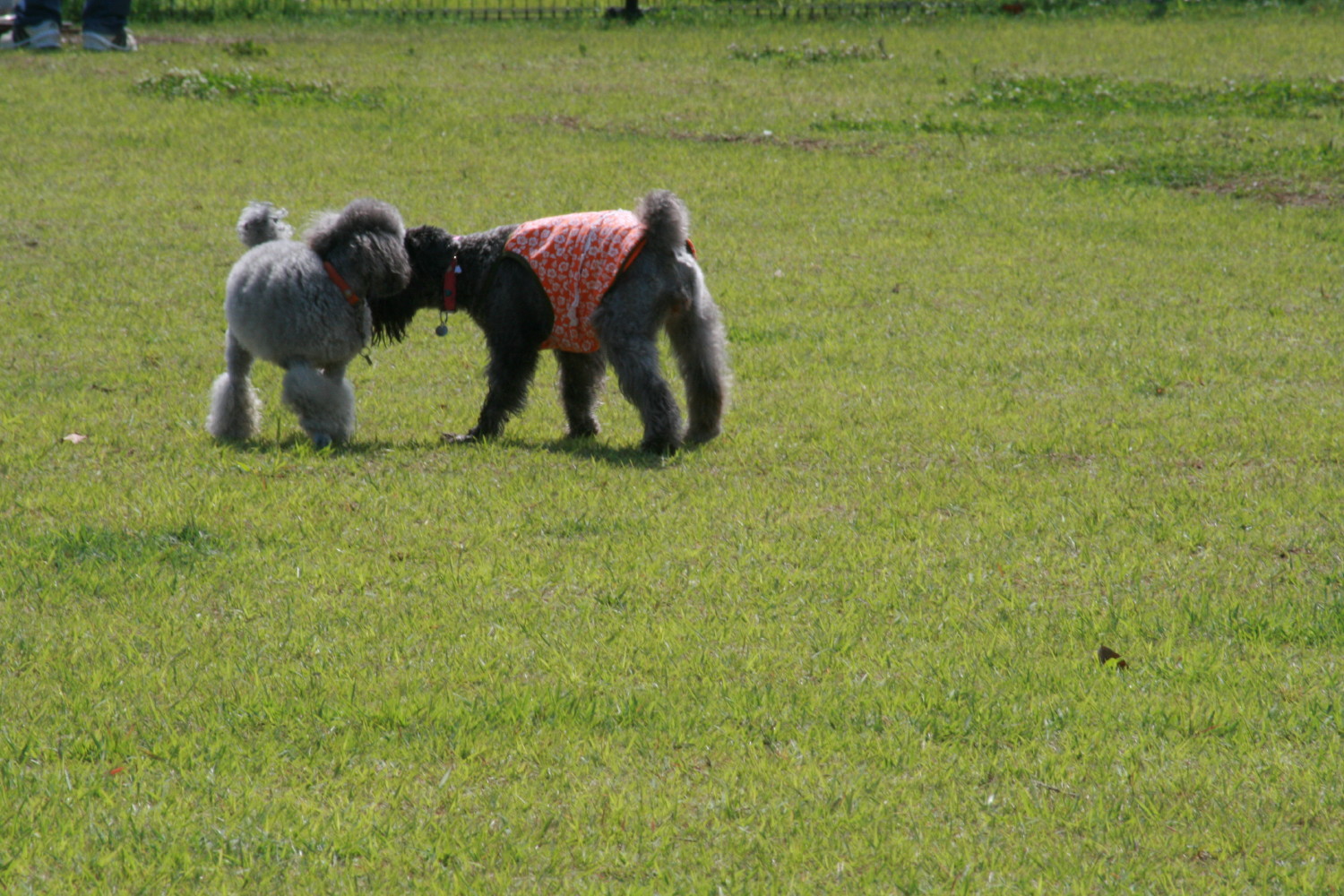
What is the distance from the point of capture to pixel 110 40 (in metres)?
22.2

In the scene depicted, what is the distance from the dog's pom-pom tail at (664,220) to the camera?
692 centimetres

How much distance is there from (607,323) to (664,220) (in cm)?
59

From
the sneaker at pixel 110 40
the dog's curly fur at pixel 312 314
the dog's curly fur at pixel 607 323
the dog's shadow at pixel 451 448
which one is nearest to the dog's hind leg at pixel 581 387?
the dog's curly fur at pixel 607 323

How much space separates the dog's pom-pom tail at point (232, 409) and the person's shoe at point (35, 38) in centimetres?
1790

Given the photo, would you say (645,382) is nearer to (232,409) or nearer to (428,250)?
(428,250)

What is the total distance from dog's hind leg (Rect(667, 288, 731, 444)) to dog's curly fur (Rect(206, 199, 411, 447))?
57.7 inches

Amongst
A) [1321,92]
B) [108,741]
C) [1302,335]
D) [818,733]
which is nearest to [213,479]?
[108,741]

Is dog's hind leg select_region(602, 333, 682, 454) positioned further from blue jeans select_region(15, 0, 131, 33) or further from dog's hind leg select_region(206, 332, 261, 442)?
blue jeans select_region(15, 0, 131, 33)

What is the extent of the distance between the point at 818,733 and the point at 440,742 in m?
1.09

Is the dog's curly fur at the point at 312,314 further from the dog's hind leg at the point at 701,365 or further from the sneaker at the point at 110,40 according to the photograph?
the sneaker at the point at 110,40

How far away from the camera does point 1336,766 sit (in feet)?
12.5

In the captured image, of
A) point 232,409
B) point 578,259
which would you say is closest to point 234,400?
point 232,409

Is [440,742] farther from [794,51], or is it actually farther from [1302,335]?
[794,51]

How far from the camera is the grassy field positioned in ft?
11.5
